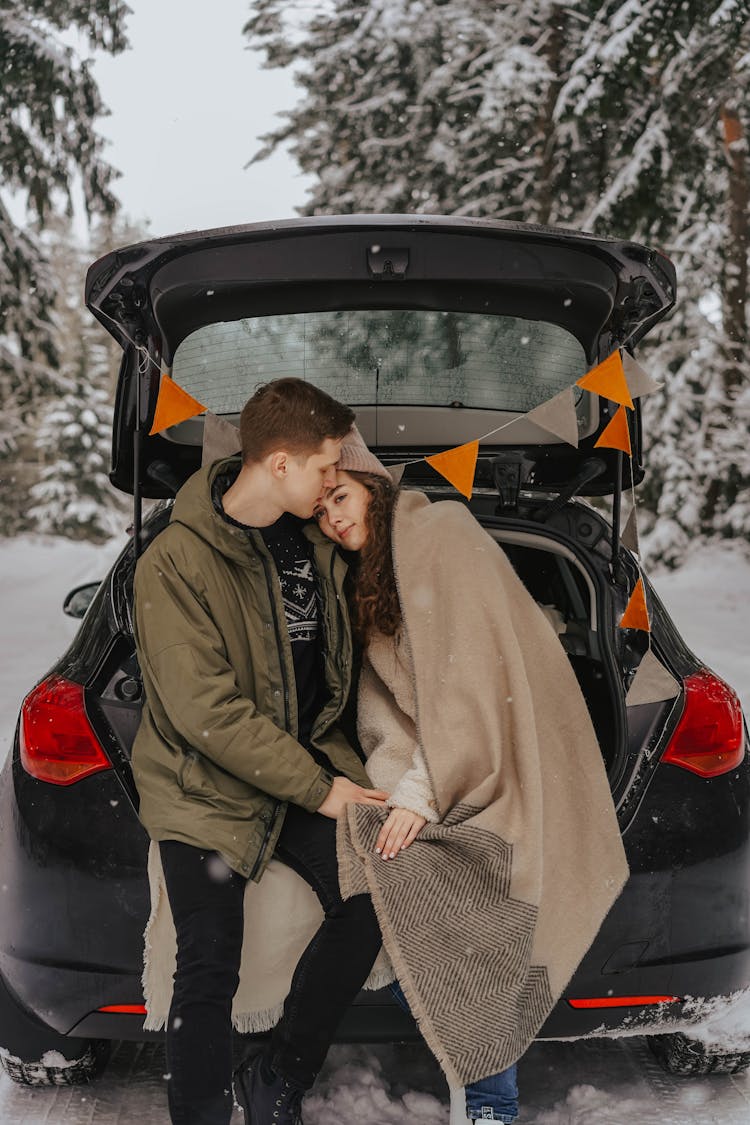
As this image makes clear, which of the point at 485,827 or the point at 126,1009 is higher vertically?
the point at 485,827

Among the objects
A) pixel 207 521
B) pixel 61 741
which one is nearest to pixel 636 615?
pixel 207 521

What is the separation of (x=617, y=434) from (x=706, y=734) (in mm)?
964

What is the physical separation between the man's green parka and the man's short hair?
0.15 metres

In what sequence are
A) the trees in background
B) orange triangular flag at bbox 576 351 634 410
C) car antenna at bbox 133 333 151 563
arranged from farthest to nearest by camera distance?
the trees in background → orange triangular flag at bbox 576 351 634 410 → car antenna at bbox 133 333 151 563

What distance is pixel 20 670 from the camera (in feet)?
29.0

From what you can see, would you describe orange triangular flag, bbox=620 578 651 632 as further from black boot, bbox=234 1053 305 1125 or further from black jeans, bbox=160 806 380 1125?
black boot, bbox=234 1053 305 1125

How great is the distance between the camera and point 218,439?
3193mm

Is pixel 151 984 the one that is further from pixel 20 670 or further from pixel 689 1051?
pixel 20 670

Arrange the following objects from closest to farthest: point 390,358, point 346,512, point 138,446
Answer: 1. point 346,512
2. point 138,446
3. point 390,358

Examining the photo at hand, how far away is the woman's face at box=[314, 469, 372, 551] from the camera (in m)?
2.74

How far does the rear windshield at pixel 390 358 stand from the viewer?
3.24 meters

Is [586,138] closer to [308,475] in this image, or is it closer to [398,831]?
[308,475]

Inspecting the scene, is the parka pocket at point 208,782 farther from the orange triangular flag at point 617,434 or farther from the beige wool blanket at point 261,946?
→ the orange triangular flag at point 617,434

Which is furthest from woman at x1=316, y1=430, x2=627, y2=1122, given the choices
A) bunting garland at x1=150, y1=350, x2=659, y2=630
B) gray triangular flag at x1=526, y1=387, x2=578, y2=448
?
gray triangular flag at x1=526, y1=387, x2=578, y2=448
